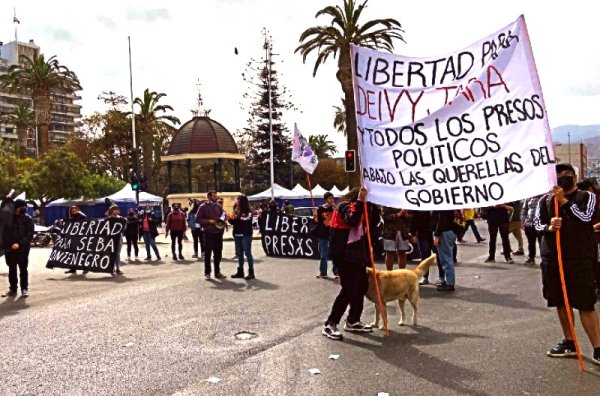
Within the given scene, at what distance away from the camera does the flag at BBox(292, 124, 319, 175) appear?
58.5 feet

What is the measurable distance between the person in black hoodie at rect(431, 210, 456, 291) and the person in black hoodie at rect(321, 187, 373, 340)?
324 centimetres

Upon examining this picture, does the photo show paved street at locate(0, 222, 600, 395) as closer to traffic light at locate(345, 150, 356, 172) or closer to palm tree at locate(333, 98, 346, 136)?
traffic light at locate(345, 150, 356, 172)

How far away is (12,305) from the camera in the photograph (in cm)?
983

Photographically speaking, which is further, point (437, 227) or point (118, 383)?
point (437, 227)

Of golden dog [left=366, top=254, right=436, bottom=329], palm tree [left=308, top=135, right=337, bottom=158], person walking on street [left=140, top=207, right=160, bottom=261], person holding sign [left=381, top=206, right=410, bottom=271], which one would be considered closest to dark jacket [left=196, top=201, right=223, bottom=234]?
person holding sign [left=381, top=206, right=410, bottom=271]

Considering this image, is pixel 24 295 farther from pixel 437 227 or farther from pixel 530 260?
pixel 530 260

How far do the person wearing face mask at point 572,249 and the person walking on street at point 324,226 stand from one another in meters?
6.43

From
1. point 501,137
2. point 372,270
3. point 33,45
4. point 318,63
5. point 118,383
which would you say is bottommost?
point 118,383

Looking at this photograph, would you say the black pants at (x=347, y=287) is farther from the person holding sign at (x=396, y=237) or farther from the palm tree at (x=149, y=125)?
the palm tree at (x=149, y=125)

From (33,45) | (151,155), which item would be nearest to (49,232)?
(151,155)

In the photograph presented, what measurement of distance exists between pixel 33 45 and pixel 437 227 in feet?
445

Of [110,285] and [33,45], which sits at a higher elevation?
[33,45]

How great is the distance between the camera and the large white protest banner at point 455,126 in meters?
5.90

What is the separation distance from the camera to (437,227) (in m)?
9.92
